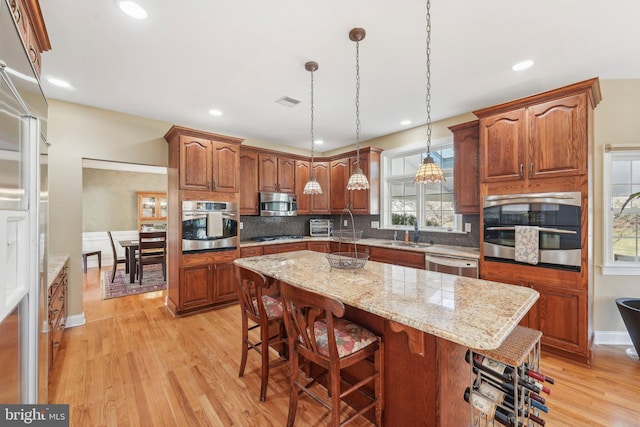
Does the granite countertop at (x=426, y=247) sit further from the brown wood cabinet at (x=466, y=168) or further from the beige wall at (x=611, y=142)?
the beige wall at (x=611, y=142)

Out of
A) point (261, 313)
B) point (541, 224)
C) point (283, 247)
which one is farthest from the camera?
point (283, 247)

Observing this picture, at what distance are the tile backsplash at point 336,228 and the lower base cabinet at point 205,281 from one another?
3.23 ft

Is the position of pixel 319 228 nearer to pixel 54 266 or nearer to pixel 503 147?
pixel 503 147

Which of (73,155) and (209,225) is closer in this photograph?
(73,155)

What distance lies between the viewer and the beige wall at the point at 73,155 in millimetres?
3145

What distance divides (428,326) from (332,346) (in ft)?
1.76

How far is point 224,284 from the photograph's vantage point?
12.7 feet

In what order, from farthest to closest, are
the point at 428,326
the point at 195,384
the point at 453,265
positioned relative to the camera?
the point at 453,265 → the point at 195,384 → the point at 428,326

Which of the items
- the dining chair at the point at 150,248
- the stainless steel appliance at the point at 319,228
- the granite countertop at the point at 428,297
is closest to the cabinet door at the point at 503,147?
the granite countertop at the point at 428,297

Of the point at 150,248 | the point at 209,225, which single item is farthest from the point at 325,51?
Result: the point at 150,248

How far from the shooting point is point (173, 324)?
10.8ft

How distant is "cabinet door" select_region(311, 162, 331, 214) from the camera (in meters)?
5.24

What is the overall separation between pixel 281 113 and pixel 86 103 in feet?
7.79

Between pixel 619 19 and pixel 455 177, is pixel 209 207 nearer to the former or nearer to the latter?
pixel 455 177
